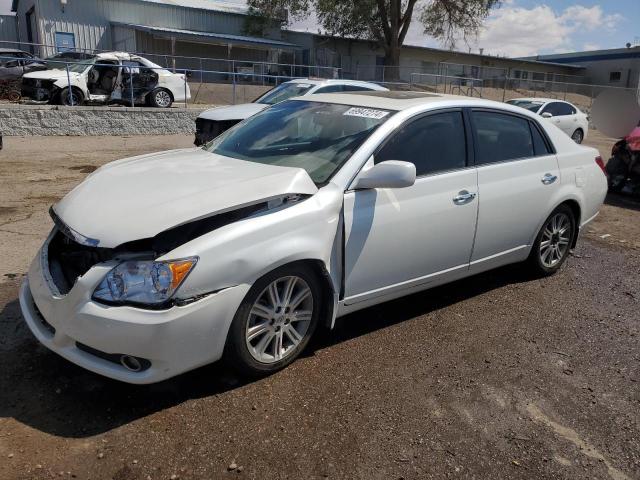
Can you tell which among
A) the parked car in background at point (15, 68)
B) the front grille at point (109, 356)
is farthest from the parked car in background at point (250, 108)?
the parked car in background at point (15, 68)

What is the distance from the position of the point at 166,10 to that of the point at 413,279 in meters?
36.2

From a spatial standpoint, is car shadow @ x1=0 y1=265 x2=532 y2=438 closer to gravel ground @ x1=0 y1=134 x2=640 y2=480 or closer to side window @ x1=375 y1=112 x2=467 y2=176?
gravel ground @ x1=0 y1=134 x2=640 y2=480

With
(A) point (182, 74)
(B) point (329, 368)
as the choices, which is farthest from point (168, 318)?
(A) point (182, 74)

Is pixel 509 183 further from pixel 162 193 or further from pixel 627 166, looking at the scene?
pixel 627 166

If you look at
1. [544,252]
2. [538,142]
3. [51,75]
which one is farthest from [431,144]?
[51,75]

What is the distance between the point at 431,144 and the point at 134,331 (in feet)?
7.97

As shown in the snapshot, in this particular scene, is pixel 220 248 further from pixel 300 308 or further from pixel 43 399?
pixel 43 399

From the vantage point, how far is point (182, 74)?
17.6 metres

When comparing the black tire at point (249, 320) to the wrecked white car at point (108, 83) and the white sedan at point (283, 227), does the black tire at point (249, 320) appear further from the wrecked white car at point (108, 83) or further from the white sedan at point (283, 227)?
the wrecked white car at point (108, 83)

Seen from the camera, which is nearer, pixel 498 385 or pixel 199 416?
pixel 199 416

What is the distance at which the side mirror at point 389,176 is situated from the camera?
130 inches

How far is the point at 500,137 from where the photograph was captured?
4410mm

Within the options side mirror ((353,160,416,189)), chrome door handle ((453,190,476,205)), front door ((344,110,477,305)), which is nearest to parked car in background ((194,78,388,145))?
front door ((344,110,477,305))

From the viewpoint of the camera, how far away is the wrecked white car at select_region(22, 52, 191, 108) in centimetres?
1522
